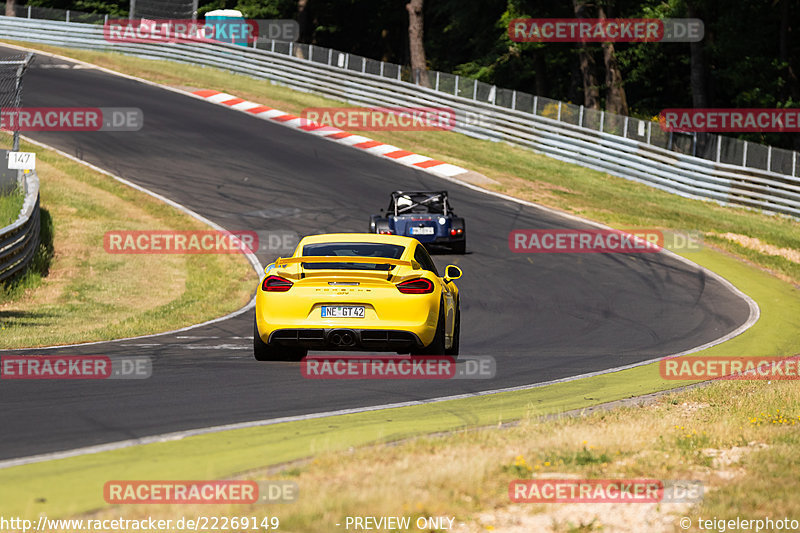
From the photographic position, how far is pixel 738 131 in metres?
43.0

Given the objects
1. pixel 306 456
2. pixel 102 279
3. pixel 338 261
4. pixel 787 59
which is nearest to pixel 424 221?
pixel 102 279

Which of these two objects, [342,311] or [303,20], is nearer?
[342,311]

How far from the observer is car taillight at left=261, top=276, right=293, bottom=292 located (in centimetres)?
1117

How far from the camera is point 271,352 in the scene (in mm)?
11812

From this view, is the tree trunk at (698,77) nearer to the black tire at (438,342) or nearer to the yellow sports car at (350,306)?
the black tire at (438,342)

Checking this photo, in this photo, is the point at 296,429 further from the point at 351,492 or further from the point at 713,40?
the point at 713,40

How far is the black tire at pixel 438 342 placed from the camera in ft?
37.5

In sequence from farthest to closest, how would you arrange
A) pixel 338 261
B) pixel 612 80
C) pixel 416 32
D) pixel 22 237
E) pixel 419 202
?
pixel 416 32
pixel 612 80
pixel 419 202
pixel 22 237
pixel 338 261

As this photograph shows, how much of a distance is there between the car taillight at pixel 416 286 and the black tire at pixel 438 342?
372mm

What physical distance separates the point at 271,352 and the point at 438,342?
1.87 metres

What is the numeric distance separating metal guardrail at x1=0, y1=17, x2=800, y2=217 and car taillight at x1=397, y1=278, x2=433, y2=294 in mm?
25532

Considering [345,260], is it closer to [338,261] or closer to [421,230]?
[338,261]

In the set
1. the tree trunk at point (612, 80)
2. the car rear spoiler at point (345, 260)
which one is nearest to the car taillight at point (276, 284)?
the car rear spoiler at point (345, 260)

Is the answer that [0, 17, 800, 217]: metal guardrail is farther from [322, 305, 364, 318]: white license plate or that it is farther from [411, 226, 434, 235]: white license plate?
[322, 305, 364, 318]: white license plate
